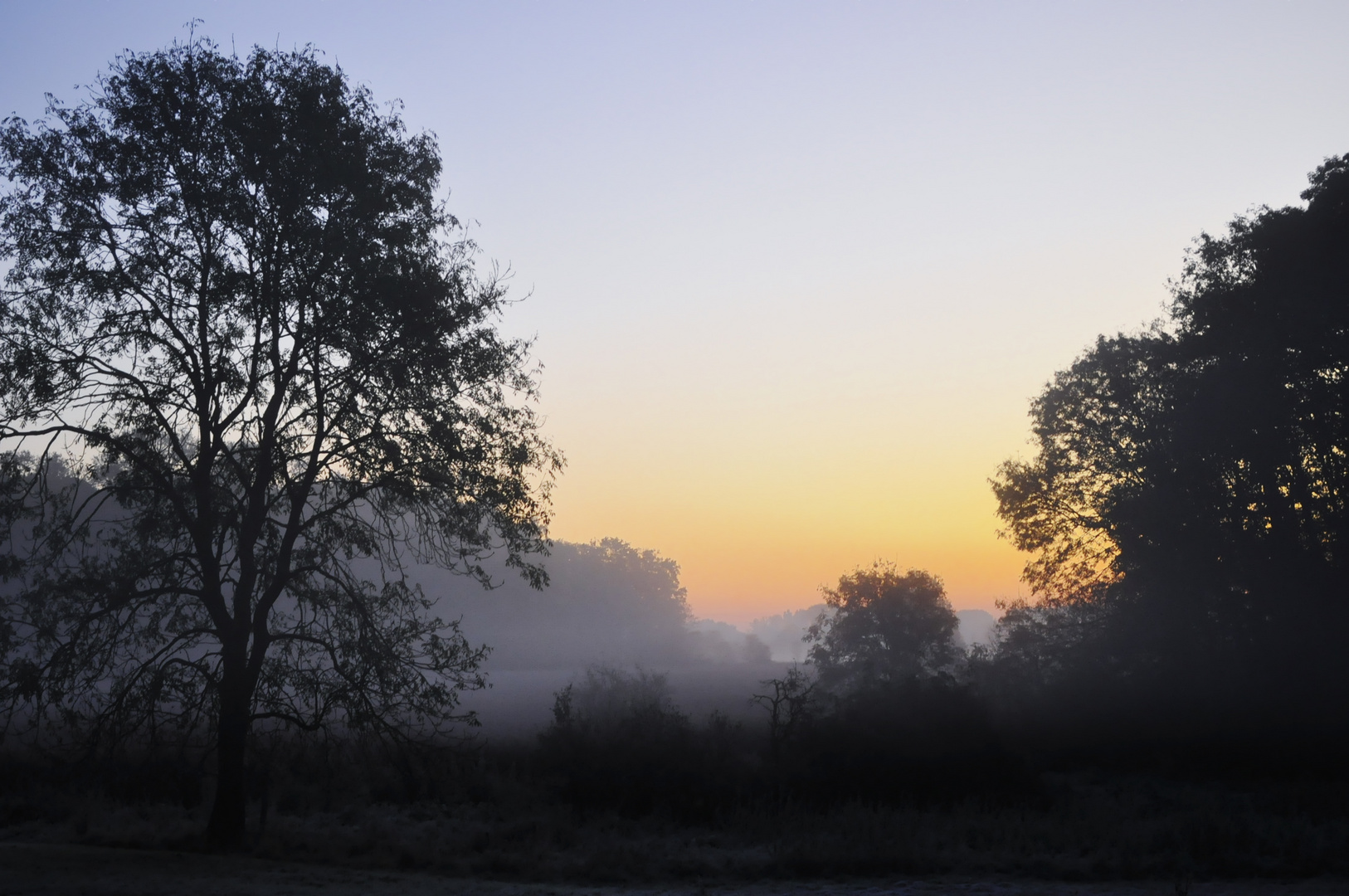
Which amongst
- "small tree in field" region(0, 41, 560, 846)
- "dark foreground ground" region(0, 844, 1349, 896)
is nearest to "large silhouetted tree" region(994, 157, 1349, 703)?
"dark foreground ground" region(0, 844, 1349, 896)

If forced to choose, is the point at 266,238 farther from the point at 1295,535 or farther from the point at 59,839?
the point at 1295,535

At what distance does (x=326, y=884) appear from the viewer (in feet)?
39.5

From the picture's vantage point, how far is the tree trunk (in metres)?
12.9

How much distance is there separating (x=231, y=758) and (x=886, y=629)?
34.4 metres

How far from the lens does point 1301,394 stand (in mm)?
23547

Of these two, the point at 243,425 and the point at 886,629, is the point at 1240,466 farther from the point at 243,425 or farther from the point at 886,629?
the point at 243,425

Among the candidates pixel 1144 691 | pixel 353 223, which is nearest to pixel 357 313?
pixel 353 223

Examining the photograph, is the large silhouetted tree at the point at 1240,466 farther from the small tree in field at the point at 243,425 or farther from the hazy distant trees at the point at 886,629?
the small tree in field at the point at 243,425

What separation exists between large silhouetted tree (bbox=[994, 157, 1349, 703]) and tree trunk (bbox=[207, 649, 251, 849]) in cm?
2480

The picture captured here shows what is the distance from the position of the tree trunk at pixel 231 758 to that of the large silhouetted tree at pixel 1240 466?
24797 millimetres

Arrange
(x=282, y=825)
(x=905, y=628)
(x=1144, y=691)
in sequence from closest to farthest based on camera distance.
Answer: (x=282, y=825) < (x=1144, y=691) < (x=905, y=628)

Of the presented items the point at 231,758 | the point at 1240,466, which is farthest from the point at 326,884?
the point at 1240,466

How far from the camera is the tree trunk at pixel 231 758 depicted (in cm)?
1293

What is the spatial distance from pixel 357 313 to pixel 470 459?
3015 millimetres
